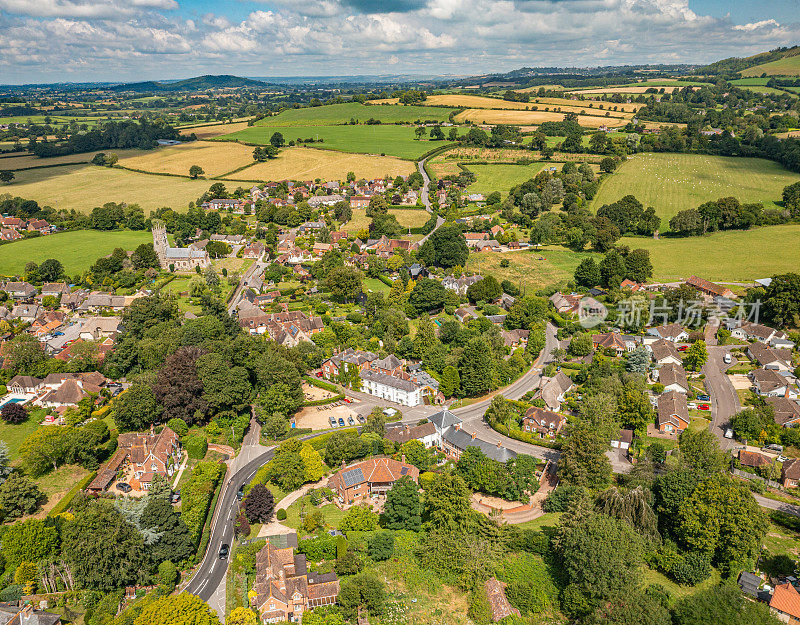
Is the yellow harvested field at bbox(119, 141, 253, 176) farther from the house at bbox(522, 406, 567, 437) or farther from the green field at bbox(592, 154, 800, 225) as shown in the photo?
the house at bbox(522, 406, 567, 437)

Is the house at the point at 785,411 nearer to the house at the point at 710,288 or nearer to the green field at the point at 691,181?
the house at the point at 710,288

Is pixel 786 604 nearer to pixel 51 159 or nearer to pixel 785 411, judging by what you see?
pixel 785 411

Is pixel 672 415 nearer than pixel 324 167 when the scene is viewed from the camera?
Yes

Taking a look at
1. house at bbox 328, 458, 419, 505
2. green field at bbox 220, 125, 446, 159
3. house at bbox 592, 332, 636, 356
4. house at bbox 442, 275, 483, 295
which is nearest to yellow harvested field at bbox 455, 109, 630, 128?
green field at bbox 220, 125, 446, 159

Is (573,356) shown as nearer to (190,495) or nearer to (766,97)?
(190,495)

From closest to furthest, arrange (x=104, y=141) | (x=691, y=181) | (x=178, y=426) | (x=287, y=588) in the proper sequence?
(x=287, y=588)
(x=178, y=426)
(x=691, y=181)
(x=104, y=141)

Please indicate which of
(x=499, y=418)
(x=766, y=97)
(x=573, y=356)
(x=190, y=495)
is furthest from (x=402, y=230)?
(x=766, y=97)

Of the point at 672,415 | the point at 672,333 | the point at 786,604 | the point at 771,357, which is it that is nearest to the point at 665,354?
the point at 672,333
